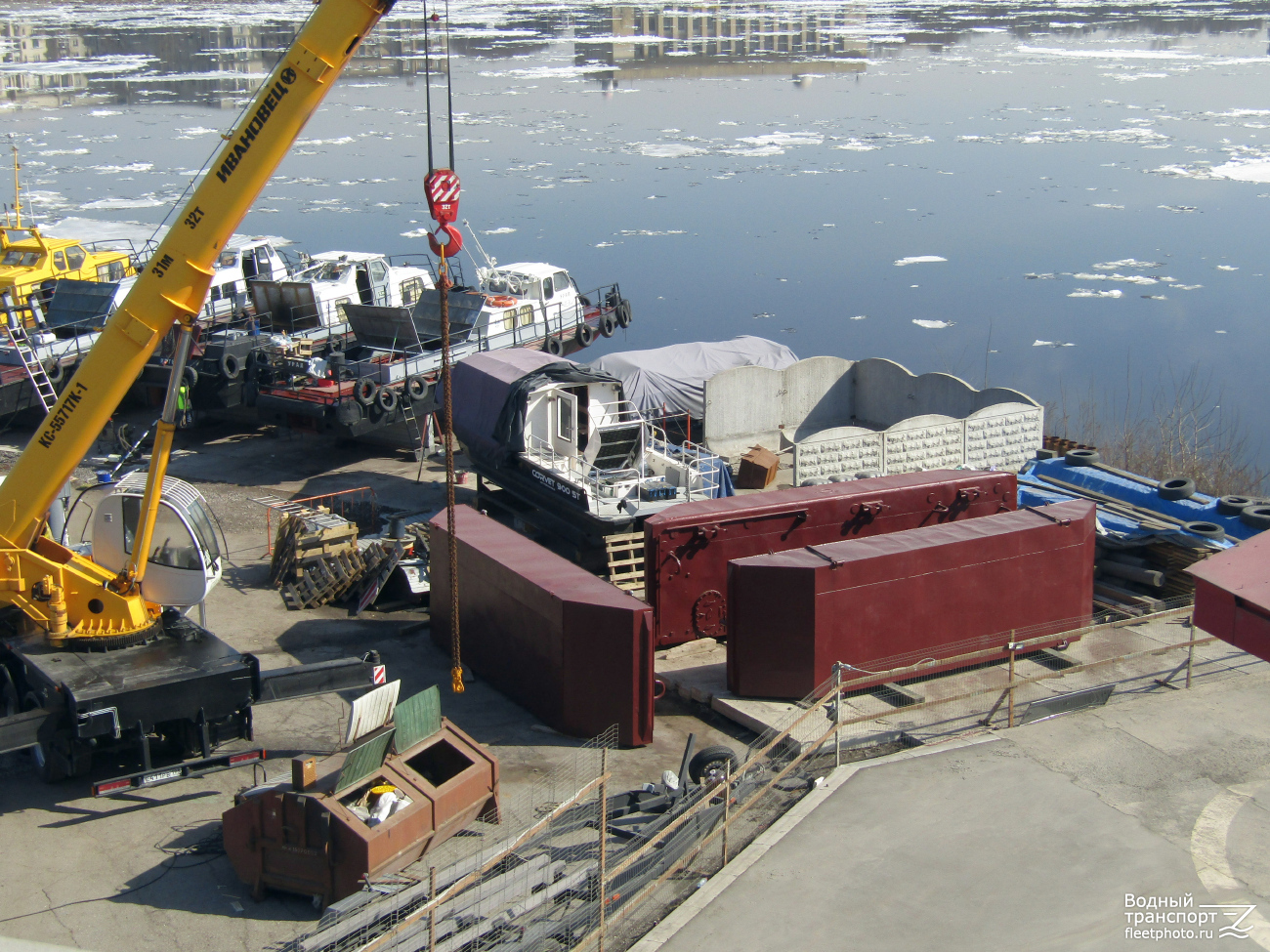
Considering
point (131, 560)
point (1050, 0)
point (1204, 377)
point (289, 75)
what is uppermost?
point (1050, 0)

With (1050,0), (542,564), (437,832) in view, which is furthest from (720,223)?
(1050,0)

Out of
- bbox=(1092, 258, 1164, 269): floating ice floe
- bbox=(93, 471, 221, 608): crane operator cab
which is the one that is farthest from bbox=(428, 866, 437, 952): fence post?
bbox=(1092, 258, 1164, 269): floating ice floe

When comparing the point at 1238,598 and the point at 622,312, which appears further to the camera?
the point at 622,312

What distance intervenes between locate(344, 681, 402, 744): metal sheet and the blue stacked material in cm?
996

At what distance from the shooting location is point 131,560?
11.3m

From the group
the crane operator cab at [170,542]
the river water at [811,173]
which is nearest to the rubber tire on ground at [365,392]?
the river water at [811,173]

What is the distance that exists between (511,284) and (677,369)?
4659 millimetres

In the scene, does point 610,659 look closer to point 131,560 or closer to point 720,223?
point 131,560

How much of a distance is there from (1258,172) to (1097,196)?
5.64m

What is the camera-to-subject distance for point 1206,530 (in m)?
15.5

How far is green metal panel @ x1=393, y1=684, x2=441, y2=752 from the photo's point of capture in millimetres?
9852

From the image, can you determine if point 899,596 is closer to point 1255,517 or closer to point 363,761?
point 363,761

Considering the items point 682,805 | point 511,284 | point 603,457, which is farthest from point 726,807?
point 511,284

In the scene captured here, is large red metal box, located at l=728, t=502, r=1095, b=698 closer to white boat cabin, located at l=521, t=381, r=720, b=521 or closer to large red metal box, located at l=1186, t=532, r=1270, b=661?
large red metal box, located at l=1186, t=532, r=1270, b=661
